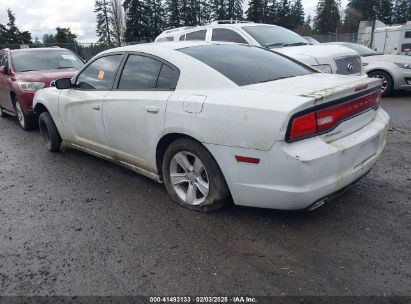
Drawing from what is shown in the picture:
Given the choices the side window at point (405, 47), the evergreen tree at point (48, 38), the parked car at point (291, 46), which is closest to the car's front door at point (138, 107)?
the parked car at point (291, 46)

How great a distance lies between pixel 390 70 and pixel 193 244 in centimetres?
816

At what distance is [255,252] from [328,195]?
71cm

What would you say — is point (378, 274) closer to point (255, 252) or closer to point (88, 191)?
point (255, 252)

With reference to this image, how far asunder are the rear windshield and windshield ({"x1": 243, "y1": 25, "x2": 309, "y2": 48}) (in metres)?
3.63

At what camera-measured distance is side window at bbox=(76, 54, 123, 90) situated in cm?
416

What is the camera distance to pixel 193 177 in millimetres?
3371

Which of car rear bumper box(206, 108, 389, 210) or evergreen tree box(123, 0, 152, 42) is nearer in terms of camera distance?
car rear bumper box(206, 108, 389, 210)

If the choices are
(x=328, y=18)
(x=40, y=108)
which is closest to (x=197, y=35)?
(x=40, y=108)

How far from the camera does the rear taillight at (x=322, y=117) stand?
262 centimetres

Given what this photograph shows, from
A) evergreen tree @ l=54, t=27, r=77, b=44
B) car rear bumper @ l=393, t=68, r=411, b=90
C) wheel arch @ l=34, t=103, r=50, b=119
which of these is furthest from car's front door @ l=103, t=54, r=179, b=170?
evergreen tree @ l=54, t=27, r=77, b=44

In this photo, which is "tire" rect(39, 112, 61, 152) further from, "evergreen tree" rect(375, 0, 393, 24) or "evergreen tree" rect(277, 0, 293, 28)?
"evergreen tree" rect(375, 0, 393, 24)

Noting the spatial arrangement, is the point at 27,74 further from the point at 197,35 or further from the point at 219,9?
the point at 219,9

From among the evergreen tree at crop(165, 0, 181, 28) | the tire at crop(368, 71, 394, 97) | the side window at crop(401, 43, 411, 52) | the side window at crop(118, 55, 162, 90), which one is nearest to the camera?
the side window at crop(118, 55, 162, 90)

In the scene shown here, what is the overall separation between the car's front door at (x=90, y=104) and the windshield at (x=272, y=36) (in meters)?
4.00
